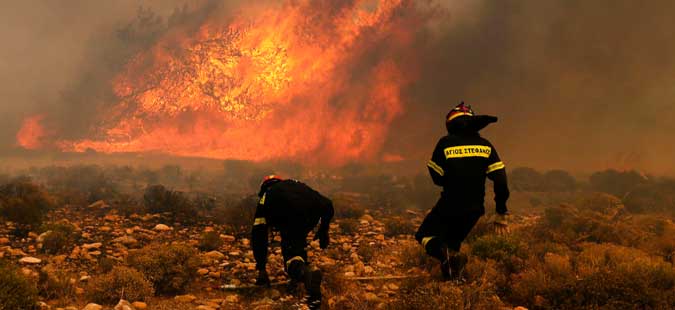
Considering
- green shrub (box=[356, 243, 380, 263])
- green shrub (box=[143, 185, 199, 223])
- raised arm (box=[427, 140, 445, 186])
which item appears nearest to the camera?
raised arm (box=[427, 140, 445, 186])

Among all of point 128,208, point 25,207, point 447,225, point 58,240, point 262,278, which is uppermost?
point 447,225

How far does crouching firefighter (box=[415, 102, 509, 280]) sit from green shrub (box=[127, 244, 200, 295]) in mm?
3999

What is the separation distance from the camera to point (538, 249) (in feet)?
24.2

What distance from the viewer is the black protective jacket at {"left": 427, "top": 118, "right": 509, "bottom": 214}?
4.43 m

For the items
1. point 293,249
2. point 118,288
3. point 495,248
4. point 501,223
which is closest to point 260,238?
point 293,249

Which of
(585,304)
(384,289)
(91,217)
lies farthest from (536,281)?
(91,217)

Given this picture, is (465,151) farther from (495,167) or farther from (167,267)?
(167,267)

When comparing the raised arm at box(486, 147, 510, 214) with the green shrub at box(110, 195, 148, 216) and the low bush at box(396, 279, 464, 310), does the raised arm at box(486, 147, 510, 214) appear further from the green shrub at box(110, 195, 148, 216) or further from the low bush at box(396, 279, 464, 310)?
the green shrub at box(110, 195, 148, 216)

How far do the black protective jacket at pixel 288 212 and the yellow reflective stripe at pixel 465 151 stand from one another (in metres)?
1.98

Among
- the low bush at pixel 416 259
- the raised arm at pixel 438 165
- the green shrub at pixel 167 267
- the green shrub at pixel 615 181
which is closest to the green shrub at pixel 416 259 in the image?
the low bush at pixel 416 259

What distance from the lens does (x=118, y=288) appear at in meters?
4.97

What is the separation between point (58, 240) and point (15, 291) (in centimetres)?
388

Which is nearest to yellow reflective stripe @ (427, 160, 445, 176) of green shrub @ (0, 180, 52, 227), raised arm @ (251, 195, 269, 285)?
raised arm @ (251, 195, 269, 285)

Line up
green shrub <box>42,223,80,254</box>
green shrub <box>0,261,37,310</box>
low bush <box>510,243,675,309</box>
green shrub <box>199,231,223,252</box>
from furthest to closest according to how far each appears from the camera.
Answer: green shrub <box>199,231,223,252</box>
green shrub <box>42,223,80,254</box>
low bush <box>510,243,675,309</box>
green shrub <box>0,261,37,310</box>
